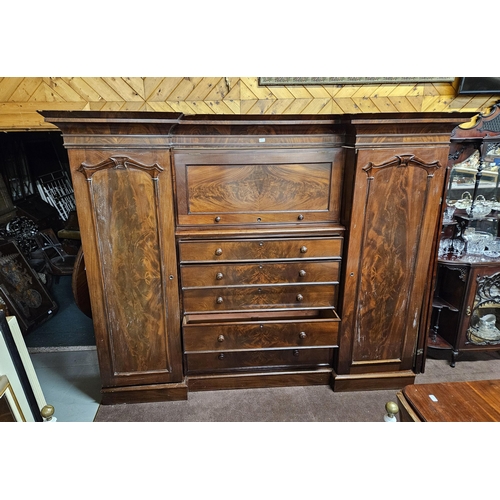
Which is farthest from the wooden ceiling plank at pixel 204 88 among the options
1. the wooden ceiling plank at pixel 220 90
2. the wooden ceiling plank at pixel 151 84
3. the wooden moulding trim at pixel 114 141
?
the wooden moulding trim at pixel 114 141

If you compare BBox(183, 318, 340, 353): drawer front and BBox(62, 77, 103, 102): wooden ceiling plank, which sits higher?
BBox(62, 77, 103, 102): wooden ceiling plank

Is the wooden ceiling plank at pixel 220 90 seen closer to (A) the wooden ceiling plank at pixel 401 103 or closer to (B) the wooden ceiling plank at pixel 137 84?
(B) the wooden ceiling plank at pixel 137 84

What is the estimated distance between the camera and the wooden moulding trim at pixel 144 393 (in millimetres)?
2328

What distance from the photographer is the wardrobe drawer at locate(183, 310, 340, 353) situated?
227 cm

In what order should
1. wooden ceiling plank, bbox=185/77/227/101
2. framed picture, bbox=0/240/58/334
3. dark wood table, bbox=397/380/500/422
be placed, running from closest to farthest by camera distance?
dark wood table, bbox=397/380/500/422, wooden ceiling plank, bbox=185/77/227/101, framed picture, bbox=0/240/58/334

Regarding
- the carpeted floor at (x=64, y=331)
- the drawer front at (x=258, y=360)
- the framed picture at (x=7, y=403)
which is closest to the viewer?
the framed picture at (x=7, y=403)

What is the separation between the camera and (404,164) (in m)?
2.03

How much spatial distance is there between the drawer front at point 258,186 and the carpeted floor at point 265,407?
1.26 metres

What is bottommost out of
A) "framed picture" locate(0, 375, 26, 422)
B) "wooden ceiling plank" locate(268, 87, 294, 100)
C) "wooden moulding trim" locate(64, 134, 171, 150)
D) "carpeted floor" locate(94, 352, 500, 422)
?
"carpeted floor" locate(94, 352, 500, 422)

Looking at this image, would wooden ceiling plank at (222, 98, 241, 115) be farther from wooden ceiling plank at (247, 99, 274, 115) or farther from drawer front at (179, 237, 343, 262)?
drawer front at (179, 237, 343, 262)

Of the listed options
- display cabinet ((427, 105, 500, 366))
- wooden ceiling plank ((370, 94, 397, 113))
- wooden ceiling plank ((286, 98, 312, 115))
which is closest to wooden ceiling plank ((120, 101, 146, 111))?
wooden ceiling plank ((286, 98, 312, 115))

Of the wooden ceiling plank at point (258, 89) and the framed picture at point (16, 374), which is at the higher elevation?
the wooden ceiling plank at point (258, 89)

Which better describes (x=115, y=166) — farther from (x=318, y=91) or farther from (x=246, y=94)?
(x=318, y=91)

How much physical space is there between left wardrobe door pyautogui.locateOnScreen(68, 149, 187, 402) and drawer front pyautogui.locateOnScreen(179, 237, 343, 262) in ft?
0.51
